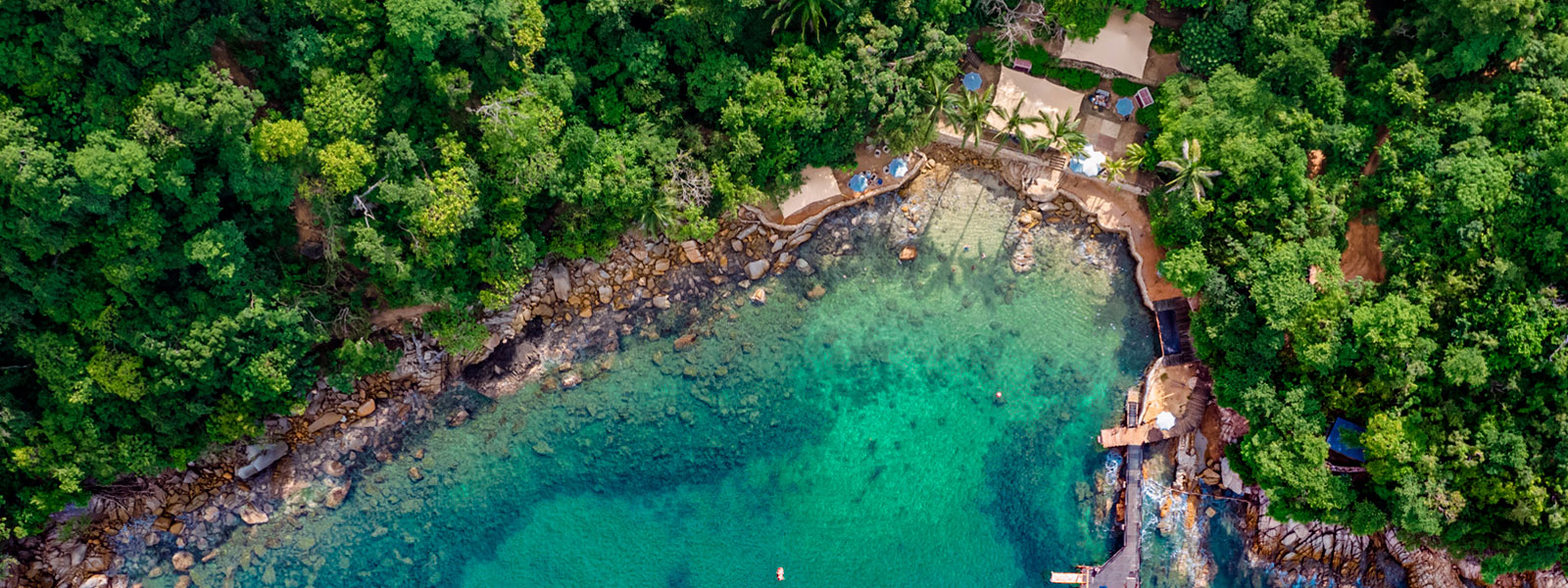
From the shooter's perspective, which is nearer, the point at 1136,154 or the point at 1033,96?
the point at 1136,154

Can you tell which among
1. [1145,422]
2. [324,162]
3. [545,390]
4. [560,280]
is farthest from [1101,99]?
[324,162]

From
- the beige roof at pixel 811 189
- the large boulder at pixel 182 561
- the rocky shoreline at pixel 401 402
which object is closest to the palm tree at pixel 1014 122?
the rocky shoreline at pixel 401 402

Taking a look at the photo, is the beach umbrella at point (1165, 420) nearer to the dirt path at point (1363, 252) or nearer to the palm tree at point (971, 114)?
the dirt path at point (1363, 252)

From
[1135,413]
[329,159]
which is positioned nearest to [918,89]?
[1135,413]

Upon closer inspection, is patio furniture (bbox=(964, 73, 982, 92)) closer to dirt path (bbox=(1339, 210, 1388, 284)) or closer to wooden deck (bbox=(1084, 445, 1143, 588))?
dirt path (bbox=(1339, 210, 1388, 284))

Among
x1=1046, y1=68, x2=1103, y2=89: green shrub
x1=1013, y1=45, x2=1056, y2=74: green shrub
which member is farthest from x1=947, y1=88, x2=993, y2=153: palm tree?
x1=1046, y1=68, x2=1103, y2=89: green shrub

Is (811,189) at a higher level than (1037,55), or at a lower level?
lower

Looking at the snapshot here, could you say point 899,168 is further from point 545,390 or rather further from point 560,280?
point 545,390
